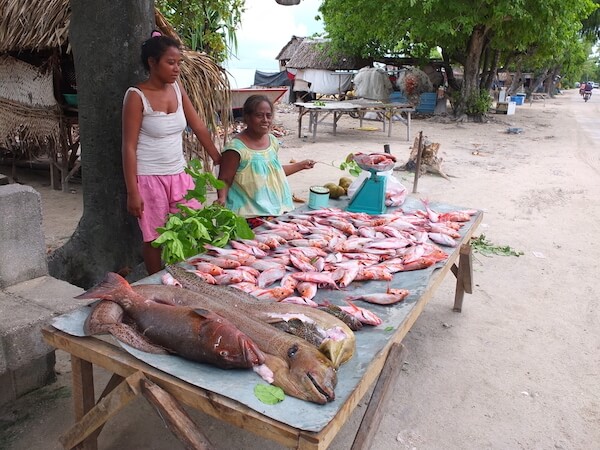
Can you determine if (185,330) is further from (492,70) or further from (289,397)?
(492,70)

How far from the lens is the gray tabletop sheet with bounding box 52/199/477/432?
164 cm

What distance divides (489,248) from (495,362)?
2585mm

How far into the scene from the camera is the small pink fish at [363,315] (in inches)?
89.6

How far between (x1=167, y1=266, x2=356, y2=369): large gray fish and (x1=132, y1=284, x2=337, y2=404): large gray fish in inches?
2.0

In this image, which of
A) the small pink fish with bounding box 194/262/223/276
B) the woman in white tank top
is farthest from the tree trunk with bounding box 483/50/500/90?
the small pink fish with bounding box 194/262/223/276

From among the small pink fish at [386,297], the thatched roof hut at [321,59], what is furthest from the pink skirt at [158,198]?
the thatched roof hut at [321,59]

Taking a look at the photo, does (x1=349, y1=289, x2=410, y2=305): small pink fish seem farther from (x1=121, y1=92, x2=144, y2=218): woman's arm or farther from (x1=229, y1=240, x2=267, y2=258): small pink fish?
(x1=121, y1=92, x2=144, y2=218): woman's arm

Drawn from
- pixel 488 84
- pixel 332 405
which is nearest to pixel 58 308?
pixel 332 405


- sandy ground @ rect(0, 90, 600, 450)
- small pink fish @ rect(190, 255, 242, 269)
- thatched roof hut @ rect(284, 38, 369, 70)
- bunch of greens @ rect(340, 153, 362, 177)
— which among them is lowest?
sandy ground @ rect(0, 90, 600, 450)

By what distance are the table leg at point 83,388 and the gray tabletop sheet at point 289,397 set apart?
236 mm

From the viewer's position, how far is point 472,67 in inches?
739

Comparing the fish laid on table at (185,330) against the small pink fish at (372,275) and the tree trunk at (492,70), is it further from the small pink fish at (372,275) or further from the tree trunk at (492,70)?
the tree trunk at (492,70)

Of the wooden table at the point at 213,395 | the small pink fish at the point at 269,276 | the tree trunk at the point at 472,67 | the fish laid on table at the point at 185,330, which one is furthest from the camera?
the tree trunk at the point at 472,67

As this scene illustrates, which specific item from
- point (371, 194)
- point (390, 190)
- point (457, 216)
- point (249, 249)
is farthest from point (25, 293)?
point (457, 216)
